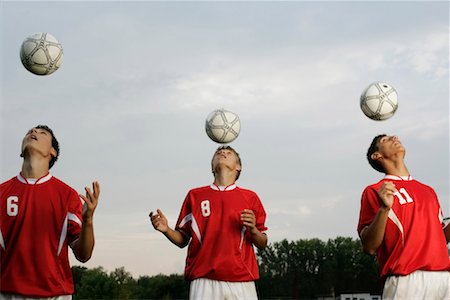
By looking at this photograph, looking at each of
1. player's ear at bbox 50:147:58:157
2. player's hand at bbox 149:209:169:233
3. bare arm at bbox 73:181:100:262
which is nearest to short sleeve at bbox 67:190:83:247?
bare arm at bbox 73:181:100:262

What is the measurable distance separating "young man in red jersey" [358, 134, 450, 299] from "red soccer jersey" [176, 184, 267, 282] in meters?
1.49

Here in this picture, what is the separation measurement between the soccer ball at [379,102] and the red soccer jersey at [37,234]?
446cm

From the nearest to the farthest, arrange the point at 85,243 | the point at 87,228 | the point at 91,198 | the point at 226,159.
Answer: the point at 91,198
the point at 87,228
the point at 85,243
the point at 226,159

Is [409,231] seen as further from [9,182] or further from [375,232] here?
[9,182]

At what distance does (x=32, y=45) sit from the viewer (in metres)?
9.67

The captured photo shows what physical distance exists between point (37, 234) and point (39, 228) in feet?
0.21

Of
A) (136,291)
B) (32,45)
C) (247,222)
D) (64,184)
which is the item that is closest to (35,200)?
(64,184)

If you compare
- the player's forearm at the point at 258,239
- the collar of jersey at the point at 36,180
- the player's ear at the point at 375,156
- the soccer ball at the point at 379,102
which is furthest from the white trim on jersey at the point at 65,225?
the soccer ball at the point at 379,102

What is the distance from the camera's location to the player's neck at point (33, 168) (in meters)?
7.29

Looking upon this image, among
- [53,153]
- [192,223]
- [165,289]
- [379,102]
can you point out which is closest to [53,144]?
[53,153]

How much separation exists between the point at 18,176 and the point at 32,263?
1053mm

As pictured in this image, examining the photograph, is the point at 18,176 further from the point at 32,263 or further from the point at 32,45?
the point at 32,45

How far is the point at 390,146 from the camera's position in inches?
306

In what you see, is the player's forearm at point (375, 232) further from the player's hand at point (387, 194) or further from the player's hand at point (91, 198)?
the player's hand at point (91, 198)
